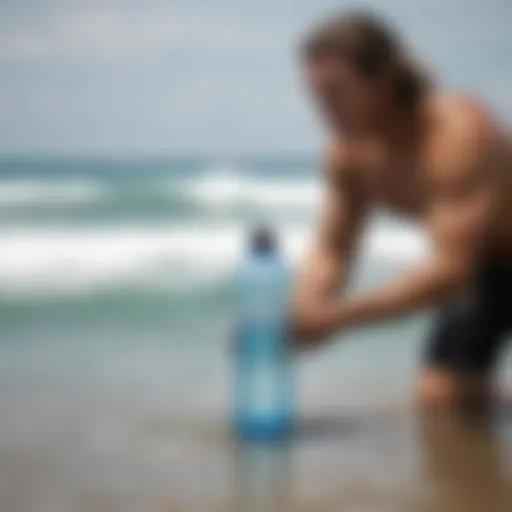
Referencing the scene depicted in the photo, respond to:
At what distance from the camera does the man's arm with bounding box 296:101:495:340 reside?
1507 mm

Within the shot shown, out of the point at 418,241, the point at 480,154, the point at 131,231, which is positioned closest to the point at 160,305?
the point at 131,231

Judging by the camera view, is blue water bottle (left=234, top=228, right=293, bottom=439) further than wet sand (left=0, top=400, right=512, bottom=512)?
Yes

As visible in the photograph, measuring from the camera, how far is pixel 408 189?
5.12 ft

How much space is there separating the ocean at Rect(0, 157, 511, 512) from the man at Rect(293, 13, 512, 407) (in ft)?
0.09

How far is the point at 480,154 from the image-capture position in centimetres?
151

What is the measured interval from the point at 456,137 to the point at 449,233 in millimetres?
116

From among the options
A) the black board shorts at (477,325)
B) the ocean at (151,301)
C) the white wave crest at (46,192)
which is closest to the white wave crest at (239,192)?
the ocean at (151,301)

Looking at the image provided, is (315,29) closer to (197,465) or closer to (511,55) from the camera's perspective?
(511,55)

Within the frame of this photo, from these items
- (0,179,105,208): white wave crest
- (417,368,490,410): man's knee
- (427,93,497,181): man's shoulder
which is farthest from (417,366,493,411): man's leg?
(0,179,105,208): white wave crest

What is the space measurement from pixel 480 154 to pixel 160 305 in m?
0.47

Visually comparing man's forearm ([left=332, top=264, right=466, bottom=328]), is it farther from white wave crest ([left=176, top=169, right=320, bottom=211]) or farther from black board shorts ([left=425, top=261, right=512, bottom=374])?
white wave crest ([left=176, top=169, right=320, bottom=211])

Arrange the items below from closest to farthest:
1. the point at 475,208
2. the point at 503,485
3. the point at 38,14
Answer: the point at 503,485, the point at 475,208, the point at 38,14

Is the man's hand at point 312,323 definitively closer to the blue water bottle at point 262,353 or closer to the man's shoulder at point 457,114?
the blue water bottle at point 262,353

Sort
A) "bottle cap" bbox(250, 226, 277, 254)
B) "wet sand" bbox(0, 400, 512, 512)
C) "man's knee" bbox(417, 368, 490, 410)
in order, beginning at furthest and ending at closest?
1. "man's knee" bbox(417, 368, 490, 410)
2. "bottle cap" bbox(250, 226, 277, 254)
3. "wet sand" bbox(0, 400, 512, 512)
